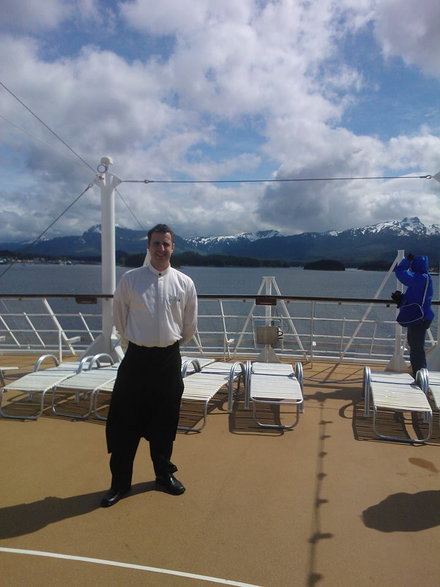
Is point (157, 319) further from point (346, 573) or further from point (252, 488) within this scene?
point (346, 573)

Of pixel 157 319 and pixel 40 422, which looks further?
pixel 40 422

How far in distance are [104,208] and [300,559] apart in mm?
4522

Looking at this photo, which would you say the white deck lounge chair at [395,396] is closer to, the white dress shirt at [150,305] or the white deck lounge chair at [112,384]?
the white deck lounge chair at [112,384]

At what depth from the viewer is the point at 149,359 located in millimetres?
2393

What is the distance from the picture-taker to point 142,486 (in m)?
2.60

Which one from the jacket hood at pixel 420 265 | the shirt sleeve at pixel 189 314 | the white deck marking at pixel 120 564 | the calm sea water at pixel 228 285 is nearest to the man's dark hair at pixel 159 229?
the shirt sleeve at pixel 189 314

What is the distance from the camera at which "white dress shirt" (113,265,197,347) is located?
2354mm

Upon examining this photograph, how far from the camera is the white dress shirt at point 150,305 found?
235cm

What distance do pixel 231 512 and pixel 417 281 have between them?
3.28 metres

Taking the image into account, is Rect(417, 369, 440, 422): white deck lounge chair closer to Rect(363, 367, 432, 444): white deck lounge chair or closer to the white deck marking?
Rect(363, 367, 432, 444): white deck lounge chair

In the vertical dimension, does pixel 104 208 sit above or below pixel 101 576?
above

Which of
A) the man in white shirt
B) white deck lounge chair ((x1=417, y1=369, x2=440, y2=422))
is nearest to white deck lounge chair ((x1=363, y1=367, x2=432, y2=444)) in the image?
white deck lounge chair ((x1=417, y1=369, x2=440, y2=422))

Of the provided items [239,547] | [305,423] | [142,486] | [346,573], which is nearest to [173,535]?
[239,547]

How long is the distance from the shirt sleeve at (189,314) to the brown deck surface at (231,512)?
0.87m
